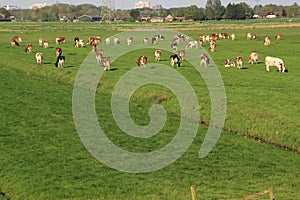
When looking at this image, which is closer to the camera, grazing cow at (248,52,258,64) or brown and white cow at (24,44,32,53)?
grazing cow at (248,52,258,64)

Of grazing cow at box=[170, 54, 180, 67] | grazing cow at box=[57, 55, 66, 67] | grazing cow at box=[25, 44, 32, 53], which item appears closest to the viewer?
grazing cow at box=[170, 54, 180, 67]

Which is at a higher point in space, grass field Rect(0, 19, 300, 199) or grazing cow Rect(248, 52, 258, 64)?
grazing cow Rect(248, 52, 258, 64)

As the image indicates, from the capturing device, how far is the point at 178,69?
41438 millimetres

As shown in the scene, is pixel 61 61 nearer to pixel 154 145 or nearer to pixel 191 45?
pixel 191 45

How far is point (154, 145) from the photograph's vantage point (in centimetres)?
2188

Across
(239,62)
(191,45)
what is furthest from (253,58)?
(191,45)

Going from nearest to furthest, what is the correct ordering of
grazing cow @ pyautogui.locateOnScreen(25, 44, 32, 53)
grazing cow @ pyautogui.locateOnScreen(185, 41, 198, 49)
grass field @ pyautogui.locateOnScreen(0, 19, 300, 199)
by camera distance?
grass field @ pyautogui.locateOnScreen(0, 19, 300, 199), grazing cow @ pyautogui.locateOnScreen(25, 44, 32, 53), grazing cow @ pyautogui.locateOnScreen(185, 41, 198, 49)

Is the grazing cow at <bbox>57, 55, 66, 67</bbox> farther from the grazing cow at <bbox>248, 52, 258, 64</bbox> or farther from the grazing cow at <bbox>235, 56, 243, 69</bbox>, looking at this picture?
the grazing cow at <bbox>248, 52, 258, 64</bbox>

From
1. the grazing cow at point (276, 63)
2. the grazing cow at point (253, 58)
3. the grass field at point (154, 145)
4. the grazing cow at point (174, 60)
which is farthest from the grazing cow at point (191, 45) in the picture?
the grass field at point (154, 145)

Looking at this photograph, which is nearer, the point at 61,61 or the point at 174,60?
the point at 174,60

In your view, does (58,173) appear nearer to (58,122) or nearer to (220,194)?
(220,194)

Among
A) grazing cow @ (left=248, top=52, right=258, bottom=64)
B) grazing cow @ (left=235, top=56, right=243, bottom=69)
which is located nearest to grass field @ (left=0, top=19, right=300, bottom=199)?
grazing cow @ (left=235, top=56, right=243, bottom=69)

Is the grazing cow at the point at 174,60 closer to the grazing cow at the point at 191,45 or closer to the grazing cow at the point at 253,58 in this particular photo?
the grazing cow at the point at 253,58

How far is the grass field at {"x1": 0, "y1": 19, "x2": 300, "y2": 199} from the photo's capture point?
655 inches
